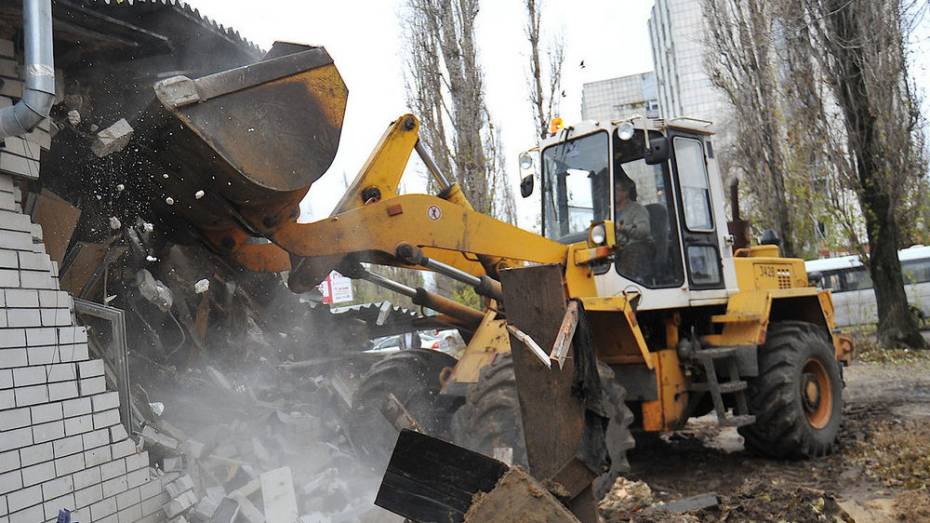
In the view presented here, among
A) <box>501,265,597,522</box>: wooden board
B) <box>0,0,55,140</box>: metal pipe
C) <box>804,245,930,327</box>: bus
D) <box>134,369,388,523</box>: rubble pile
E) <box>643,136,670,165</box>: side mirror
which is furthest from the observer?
<box>804,245,930,327</box>: bus

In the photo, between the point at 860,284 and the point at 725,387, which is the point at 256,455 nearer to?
the point at 725,387

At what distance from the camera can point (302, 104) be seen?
13.9 feet

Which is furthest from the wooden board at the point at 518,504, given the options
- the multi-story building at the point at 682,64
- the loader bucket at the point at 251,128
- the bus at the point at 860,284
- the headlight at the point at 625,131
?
the multi-story building at the point at 682,64

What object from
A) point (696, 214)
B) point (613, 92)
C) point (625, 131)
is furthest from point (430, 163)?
point (613, 92)

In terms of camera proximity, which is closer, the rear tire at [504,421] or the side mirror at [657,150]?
the rear tire at [504,421]

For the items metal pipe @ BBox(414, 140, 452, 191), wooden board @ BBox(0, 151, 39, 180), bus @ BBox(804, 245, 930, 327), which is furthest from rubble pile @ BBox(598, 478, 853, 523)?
bus @ BBox(804, 245, 930, 327)

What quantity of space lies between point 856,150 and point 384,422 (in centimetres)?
1304

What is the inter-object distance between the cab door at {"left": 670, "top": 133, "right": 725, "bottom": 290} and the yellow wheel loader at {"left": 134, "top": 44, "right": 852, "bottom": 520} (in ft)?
0.06

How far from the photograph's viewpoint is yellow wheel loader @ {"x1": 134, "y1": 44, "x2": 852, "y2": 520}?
9.98 feet

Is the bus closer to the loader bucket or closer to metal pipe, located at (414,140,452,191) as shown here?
metal pipe, located at (414,140,452,191)

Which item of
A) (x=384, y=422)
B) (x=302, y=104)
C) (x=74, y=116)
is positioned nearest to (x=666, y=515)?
(x=384, y=422)

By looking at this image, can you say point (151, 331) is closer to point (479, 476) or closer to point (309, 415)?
point (309, 415)

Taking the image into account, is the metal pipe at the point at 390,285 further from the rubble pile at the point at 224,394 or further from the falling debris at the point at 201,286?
the falling debris at the point at 201,286

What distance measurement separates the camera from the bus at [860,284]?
2133cm
